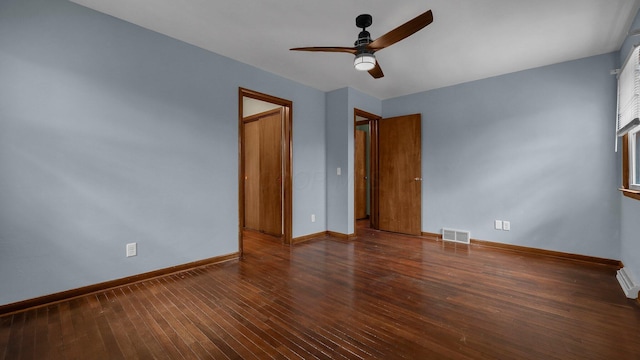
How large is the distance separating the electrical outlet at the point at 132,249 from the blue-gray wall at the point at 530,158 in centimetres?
410

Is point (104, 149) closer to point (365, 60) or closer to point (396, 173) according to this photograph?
point (365, 60)

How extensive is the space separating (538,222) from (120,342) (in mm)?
4572

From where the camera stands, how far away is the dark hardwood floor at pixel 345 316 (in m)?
1.58

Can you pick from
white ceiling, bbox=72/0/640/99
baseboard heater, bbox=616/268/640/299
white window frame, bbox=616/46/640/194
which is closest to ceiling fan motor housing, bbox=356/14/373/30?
white ceiling, bbox=72/0/640/99

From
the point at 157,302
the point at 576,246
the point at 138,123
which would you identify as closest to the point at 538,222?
the point at 576,246

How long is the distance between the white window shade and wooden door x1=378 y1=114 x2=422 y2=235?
7.56 ft

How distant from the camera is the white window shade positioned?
2.06 metres

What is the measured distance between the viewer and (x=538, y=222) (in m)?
3.51

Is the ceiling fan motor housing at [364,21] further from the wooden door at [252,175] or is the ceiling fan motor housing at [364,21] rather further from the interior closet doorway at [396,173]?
the wooden door at [252,175]

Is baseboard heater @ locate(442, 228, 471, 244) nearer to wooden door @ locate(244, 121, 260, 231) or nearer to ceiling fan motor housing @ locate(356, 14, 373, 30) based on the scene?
wooden door @ locate(244, 121, 260, 231)

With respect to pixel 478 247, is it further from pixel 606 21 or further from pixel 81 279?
pixel 81 279

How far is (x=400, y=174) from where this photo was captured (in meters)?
4.74

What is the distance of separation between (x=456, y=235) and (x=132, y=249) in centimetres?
427

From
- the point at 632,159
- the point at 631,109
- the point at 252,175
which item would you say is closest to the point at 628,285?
the point at 632,159
